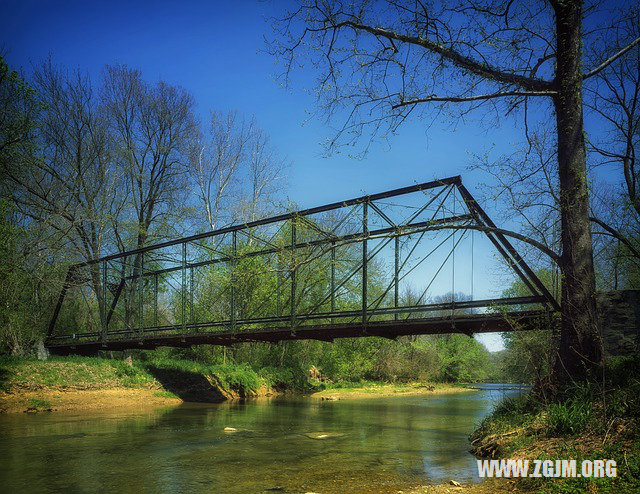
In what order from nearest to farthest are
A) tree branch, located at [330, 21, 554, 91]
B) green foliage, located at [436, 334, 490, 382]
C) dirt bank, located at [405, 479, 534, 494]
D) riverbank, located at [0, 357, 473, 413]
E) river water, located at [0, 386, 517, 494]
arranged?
dirt bank, located at [405, 479, 534, 494] → river water, located at [0, 386, 517, 494] → tree branch, located at [330, 21, 554, 91] → riverbank, located at [0, 357, 473, 413] → green foliage, located at [436, 334, 490, 382]

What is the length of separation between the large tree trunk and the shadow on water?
20223 millimetres

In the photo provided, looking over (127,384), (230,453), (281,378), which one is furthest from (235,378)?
(230,453)

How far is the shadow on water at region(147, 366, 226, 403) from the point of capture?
2609 cm

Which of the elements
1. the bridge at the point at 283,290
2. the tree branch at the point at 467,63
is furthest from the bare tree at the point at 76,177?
the tree branch at the point at 467,63

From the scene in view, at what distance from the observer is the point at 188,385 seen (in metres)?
26.7

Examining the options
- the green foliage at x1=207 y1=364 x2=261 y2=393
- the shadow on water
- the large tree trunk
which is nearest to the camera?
the large tree trunk

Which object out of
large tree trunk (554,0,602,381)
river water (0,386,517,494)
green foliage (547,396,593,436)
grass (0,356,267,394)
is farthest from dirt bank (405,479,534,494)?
grass (0,356,267,394)

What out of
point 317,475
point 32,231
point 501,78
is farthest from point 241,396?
point 501,78

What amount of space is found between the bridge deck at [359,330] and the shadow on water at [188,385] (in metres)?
2.60

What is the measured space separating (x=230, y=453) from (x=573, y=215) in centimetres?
804

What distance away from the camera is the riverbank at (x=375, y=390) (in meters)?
30.3

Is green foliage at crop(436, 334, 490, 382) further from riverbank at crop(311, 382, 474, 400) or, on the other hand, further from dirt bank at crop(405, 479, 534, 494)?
dirt bank at crop(405, 479, 534, 494)

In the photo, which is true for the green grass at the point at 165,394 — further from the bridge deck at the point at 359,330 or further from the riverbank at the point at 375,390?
the riverbank at the point at 375,390

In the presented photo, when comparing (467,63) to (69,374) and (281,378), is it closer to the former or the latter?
(69,374)
